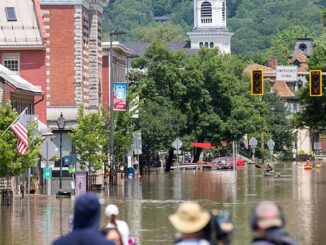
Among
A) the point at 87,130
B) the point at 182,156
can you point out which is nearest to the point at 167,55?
the point at 182,156

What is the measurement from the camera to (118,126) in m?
84.7

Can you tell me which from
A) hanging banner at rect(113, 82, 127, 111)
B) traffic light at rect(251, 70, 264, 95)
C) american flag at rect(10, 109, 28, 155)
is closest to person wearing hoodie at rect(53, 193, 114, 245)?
american flag at rect(10, 109, 28, 155)

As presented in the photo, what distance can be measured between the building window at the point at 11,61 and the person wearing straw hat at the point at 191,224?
68.0 meters

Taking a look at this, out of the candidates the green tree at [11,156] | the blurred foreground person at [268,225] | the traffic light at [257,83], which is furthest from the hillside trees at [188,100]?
the blurred foreground person at [268,225]

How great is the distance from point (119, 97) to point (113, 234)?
61924mm

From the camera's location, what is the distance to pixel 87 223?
528 inches

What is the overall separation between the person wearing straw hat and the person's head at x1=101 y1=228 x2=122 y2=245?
11.8 ft

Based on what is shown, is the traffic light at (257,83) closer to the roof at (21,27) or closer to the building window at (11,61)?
the roof at (21,27)

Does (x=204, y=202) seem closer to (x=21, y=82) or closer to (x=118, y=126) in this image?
(x=21, y=82)

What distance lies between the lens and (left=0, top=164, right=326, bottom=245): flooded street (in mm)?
35750

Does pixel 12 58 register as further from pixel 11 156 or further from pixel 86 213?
pixel 86 213

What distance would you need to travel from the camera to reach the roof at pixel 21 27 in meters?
79.6

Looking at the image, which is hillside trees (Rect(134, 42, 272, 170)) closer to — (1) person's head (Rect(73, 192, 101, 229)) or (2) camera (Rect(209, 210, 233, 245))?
(2) camera (Rect(209, 210, 233, 245))

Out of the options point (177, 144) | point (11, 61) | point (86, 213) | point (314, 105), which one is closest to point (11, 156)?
point (11, 61)
